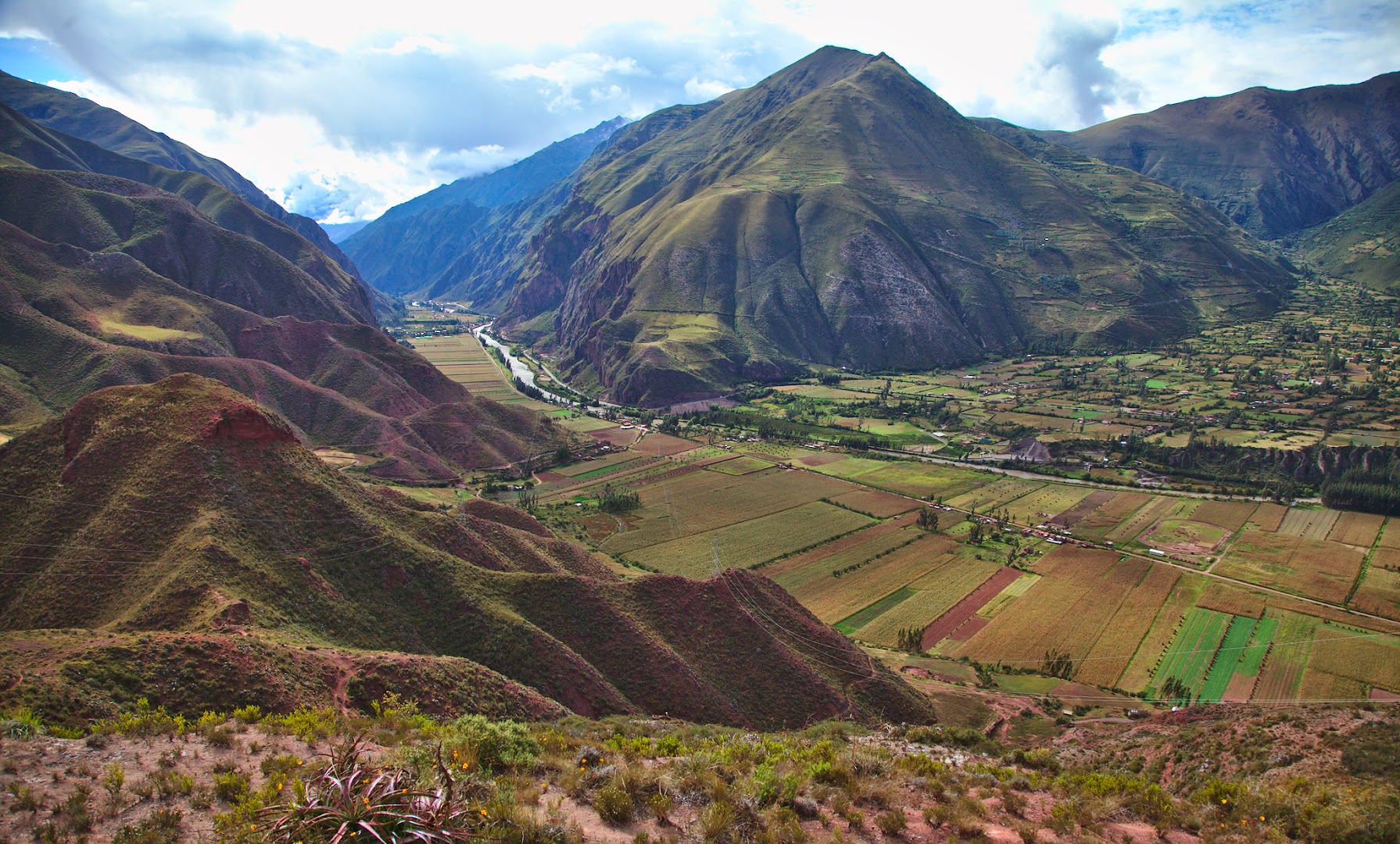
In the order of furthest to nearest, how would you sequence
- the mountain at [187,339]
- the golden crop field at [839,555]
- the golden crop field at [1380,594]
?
the mountain at [187,339]
the golden crop field at [839,555]
the golden crop field at [1380,594]

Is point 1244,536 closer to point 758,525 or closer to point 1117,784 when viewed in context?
point 758,525

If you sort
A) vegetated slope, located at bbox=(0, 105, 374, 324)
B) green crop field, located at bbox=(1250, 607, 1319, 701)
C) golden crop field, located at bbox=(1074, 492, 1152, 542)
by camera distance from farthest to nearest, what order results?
vegetated slope, located at bbox=(0, 105, 374, 324), golden crop field, located at bbox=(1074, 492, 1152, 542), green crop field, located at bbox=(1250, 607, 1319, 701)

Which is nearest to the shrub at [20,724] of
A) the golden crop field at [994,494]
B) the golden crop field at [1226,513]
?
the golden crop field at [994,494]

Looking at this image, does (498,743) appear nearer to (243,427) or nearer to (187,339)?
(243,427)

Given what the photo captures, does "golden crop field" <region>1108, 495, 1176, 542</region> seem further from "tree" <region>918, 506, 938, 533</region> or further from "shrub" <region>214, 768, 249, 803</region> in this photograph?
"shrub" <region>214, 768, 249, 803</region>

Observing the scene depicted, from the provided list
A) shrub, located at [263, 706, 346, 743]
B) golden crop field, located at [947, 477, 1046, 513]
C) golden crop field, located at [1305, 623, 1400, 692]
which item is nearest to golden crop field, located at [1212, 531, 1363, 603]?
golden crop field, located at [1305, 623, 1400, 692]

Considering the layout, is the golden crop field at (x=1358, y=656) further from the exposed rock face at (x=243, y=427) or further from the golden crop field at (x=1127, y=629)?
the exposed rock face at (x=243, y=427)
